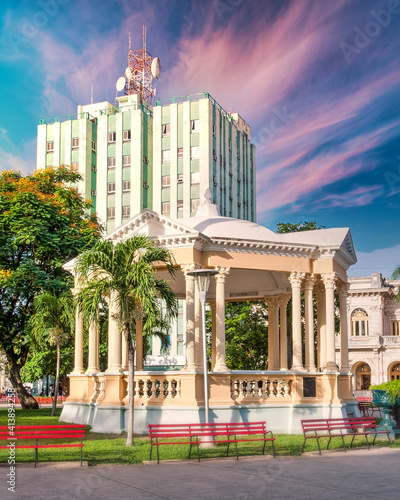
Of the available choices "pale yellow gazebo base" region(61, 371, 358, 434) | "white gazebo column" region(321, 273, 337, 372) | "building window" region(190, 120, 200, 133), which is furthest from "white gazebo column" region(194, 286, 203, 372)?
"building window" region(190, 120, 200, 133)

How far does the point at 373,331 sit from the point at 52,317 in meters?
50.5

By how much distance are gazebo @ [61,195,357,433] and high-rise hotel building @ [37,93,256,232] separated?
152 ft

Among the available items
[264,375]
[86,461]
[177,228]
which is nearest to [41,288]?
[177,228]

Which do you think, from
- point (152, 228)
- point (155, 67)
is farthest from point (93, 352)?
point (155, 67)

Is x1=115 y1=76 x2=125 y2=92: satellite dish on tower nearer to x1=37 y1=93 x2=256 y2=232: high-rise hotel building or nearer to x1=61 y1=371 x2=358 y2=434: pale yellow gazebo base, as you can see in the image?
x1=37 y1=93 x2=256 y2=232: high-rise hotel building

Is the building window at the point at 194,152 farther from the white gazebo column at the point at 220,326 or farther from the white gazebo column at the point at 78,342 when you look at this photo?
the white gazebo column at the point at 220,326

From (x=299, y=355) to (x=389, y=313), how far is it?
172ft

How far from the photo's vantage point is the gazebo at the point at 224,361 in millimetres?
24484

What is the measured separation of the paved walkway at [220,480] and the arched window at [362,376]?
5853cm

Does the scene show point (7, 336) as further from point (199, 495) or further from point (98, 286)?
point (199, 495)

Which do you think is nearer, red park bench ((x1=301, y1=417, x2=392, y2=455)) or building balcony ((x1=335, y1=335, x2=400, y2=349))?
red park bench ((x1=301, y1=417, x2=392, y2=455))

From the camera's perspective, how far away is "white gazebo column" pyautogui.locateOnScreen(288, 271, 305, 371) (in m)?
26.4

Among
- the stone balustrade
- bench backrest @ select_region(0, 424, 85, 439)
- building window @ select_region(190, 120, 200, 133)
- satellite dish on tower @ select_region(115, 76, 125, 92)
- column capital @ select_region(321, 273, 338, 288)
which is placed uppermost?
satellite dish on tower @ select_region(115, 76, 125, 92)

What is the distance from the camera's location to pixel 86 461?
16938 millimetres
